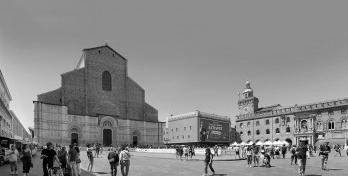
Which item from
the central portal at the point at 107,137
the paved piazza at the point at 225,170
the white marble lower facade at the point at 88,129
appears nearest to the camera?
the paved piazza at the point at 225,170

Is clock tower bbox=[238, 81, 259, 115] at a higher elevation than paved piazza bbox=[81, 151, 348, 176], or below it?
higher

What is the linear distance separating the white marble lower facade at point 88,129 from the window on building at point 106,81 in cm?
625

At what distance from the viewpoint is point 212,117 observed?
89.1 meters

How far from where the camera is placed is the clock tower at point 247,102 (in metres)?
91.8

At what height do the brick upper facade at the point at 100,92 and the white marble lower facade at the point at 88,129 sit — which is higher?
the brick upper facade at the point at 100,92

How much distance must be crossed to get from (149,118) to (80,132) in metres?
16.5

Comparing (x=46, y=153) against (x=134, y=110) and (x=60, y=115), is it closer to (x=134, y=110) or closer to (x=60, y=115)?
(x=60, y=115)

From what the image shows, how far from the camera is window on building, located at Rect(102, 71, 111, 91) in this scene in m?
67.4

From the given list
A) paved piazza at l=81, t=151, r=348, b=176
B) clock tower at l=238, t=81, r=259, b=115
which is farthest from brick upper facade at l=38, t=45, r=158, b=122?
paved piazza at l=81, t=151, r=348, b=176

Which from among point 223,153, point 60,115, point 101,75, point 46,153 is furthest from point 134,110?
point 46,153

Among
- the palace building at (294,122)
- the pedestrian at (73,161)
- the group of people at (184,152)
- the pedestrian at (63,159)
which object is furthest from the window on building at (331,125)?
the pedestrian at (63,159)

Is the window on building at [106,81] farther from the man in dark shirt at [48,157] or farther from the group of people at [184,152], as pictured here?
the man in dark shirt at [48,157]

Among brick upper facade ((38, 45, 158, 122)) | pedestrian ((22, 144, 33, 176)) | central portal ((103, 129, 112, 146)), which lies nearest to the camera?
pedestrian ((22, 144, 33, 176))

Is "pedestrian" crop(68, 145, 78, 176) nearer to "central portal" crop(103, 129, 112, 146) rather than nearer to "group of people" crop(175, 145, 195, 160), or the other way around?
"group of people" crop(175, 145, 195, 160)
